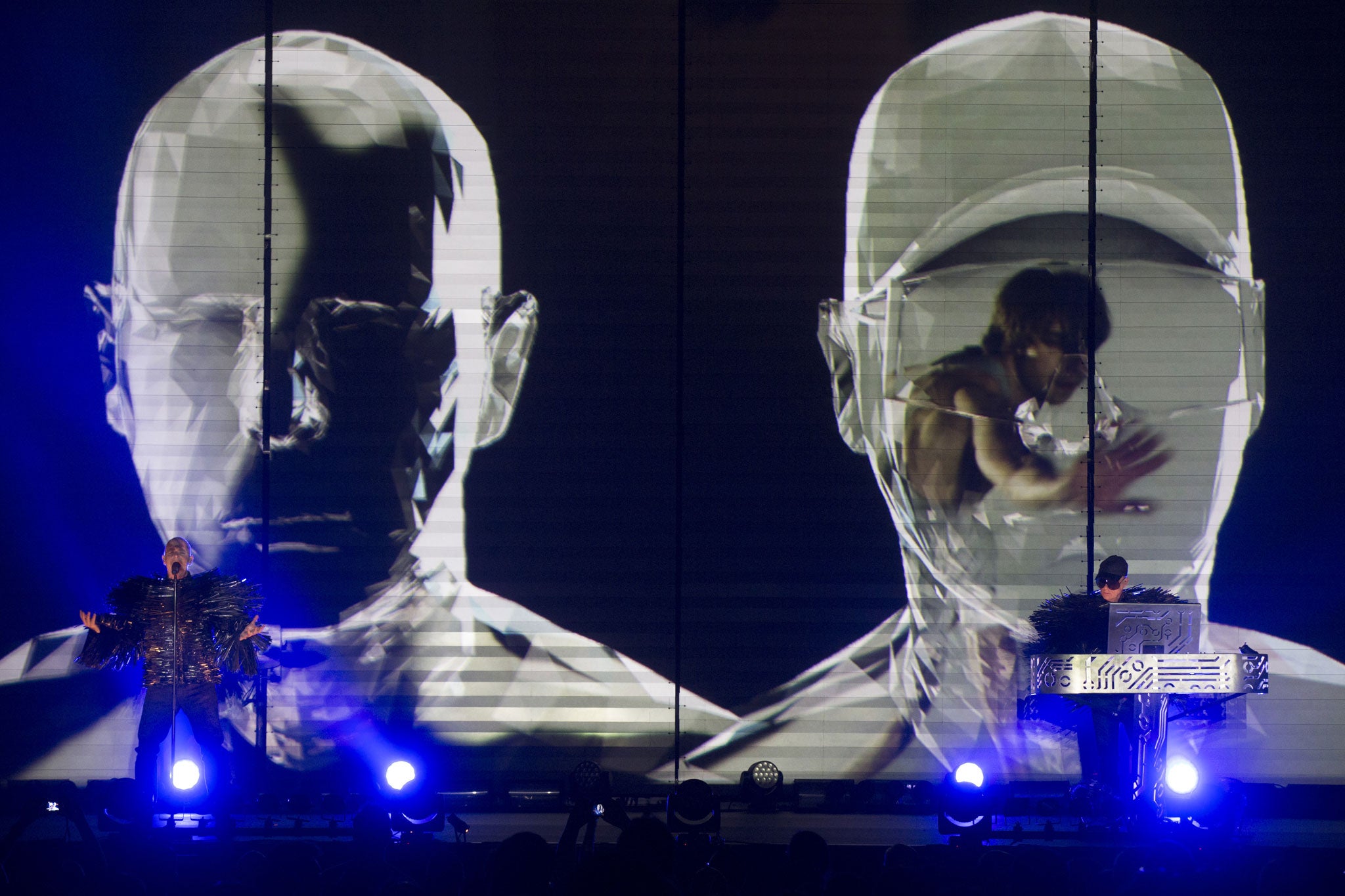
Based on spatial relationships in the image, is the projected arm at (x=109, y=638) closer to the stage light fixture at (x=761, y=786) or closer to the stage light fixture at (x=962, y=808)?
the stage light fixture at (x=761, y=786)

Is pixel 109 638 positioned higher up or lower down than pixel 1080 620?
lower down

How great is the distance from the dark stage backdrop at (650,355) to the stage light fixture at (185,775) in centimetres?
71

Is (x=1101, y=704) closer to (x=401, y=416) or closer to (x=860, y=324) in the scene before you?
(x=860, y=324)

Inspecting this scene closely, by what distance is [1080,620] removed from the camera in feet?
20.2

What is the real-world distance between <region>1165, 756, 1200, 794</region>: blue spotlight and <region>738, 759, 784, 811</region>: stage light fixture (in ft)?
6.61

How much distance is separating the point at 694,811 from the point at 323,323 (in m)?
3.60

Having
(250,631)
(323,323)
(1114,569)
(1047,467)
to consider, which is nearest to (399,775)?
(250,631)

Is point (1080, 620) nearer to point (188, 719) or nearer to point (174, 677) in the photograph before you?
point (174, 677)

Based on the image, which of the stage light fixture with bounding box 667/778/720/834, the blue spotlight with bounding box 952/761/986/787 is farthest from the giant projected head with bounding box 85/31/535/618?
the blue spotlight with bounding box 952/761/986/787

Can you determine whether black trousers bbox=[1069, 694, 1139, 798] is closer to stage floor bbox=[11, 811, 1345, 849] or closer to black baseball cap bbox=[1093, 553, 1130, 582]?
stage floor bbox=[11, 811, 1345, 849]

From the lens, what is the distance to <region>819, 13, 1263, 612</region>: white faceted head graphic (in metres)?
6.95

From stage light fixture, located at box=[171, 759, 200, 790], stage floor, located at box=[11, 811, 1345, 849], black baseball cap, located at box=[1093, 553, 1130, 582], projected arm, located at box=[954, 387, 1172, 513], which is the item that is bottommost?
stage floor, located at box=[11, 811, 1345, 849]

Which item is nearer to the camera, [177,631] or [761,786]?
[177,631]

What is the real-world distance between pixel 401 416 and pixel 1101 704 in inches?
162
